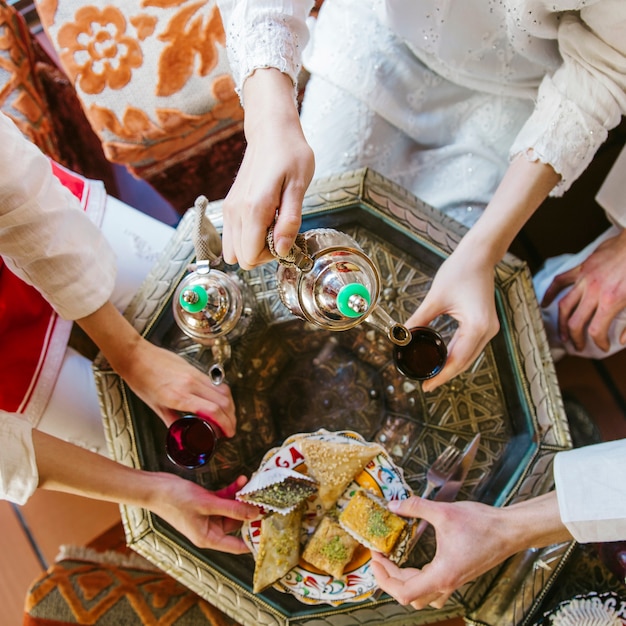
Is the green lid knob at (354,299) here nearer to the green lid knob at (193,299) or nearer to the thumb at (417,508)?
the green lid knob at (193,299)

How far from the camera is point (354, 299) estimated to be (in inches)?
27.3

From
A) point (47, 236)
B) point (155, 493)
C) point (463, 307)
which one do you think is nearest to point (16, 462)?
point (155, 493)

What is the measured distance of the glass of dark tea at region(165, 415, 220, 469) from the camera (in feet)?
3.09

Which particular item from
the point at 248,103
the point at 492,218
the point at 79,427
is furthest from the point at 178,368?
the point at 492,218

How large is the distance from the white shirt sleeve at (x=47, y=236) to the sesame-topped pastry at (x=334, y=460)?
45 cm

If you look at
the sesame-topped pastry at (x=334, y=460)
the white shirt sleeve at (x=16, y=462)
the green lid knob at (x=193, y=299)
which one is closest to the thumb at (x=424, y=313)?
the sesame-topped pastry at (x=334, y=460)

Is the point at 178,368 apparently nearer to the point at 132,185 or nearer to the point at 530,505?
the point at 530,505

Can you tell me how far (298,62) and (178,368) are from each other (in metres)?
0.54

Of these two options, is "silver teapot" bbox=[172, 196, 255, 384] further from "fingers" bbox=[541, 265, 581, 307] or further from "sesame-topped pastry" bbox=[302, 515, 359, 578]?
"fingers" bbox=[541, 265, 581, 307]

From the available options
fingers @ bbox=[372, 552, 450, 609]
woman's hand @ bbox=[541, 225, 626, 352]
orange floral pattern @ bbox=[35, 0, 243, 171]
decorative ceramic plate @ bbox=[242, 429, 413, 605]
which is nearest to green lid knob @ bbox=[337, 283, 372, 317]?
decorative ceramic plate @ bbox=[242, 429, 413, 605]

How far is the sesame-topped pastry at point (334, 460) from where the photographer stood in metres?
0.94

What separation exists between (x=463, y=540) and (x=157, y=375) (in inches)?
22.4

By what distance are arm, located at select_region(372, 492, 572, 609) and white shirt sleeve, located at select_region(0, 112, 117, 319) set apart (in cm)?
64

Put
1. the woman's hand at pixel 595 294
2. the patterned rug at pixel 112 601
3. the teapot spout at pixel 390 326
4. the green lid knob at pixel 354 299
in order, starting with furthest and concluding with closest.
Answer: the patterned rug at pixel 112 601 → the woman's hand at pixel 595 294 → the teapot spout at pixel 390 326 → the green lid knob at pixel 354 299
